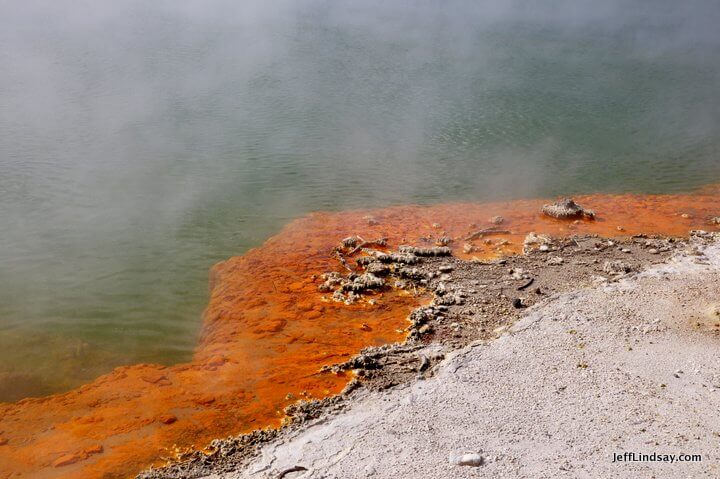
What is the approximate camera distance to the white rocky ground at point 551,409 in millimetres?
4934

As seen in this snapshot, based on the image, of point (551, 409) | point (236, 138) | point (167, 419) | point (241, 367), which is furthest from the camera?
point (236, 138)

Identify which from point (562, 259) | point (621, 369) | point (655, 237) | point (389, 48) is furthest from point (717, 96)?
point (621, 369)

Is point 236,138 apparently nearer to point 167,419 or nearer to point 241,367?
point 241,367

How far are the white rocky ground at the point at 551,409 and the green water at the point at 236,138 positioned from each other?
3.36m

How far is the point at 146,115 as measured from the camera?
17844 millimetres

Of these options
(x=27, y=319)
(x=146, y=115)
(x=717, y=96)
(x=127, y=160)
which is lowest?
(x=27, y=319)

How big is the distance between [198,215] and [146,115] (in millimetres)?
7964

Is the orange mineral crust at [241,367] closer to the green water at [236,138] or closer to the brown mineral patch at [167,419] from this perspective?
the brown mineral patch at [167,419]

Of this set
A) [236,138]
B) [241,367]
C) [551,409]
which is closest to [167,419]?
[241,367]

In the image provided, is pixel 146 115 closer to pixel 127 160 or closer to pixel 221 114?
pixel 221 114

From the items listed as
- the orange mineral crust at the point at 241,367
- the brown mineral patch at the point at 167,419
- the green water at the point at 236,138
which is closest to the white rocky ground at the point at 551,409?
the orange mineral crust at the point at 241,367

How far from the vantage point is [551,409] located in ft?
18.3

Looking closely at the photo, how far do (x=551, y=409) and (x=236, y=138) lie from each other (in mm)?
13394

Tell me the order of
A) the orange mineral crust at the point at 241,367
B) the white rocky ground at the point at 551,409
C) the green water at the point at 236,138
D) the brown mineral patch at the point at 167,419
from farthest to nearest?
the green water at the point at 236,138 < the brown mineral patch at the point at 167,419 < the orange mineral crust at the point at 241,367 < the white rocky ground at the point at 551,409
